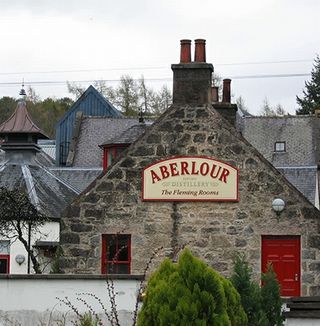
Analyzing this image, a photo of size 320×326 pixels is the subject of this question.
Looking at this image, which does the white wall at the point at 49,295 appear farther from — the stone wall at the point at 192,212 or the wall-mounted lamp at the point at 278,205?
the wall-mounted lamp at the point at 278,205

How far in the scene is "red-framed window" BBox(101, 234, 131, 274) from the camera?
2456cm

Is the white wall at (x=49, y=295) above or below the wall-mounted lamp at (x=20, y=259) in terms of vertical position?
below

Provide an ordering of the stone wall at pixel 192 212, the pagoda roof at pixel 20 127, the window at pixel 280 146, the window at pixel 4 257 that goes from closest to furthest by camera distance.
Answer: the stone wall at pixel 192 212
the window at pixel 4 257
the pagoda roof at pixel 20 127
the window at pixel 280 146

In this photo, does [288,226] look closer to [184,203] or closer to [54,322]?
[184,203]

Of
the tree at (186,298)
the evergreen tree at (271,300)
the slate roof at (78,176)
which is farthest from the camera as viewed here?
the slate roof at (78,176)

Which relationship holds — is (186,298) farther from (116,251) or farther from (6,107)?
(6,107)

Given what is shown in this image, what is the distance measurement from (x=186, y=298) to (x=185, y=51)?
43.5 feet

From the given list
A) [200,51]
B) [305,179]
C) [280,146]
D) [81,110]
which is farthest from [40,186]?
[81,110]

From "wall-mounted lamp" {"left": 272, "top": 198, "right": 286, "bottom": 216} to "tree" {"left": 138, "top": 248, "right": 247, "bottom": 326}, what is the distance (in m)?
10.7

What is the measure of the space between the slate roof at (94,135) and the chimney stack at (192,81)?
27880 millimetres

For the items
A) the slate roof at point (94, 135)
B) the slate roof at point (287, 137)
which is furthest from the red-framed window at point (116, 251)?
the slate roof at point (287, 137)

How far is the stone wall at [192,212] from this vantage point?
2423 centimetres

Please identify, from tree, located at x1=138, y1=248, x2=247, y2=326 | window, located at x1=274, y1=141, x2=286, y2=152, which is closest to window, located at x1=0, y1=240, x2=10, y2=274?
tree, located at x1=138, y1=248, x2=247, y2=326

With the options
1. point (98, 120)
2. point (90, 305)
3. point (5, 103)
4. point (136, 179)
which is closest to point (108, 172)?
point (136, 179)
